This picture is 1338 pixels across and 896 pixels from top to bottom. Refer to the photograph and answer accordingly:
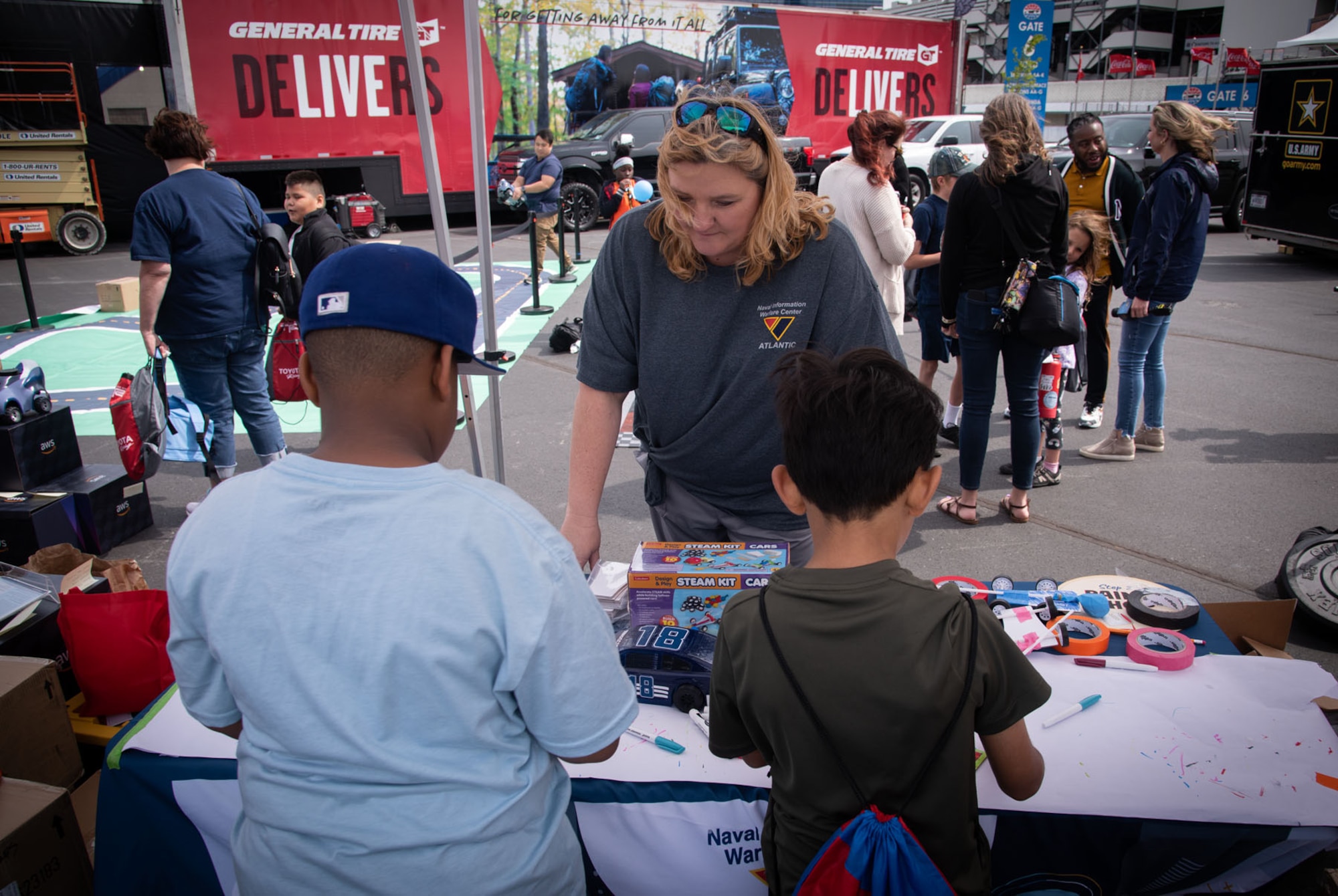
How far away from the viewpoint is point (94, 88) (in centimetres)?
1384

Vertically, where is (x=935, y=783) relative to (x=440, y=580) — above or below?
below

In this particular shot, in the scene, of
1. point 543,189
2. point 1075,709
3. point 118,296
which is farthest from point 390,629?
point 543,189

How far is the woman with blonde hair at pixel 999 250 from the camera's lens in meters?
3.72

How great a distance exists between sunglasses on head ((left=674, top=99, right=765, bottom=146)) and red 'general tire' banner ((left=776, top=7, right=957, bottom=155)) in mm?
16247

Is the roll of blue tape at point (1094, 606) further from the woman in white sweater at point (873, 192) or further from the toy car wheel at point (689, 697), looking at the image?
the woman in white sweater at point (873, 192)

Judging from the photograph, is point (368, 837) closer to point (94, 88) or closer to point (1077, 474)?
point (1077, 474)

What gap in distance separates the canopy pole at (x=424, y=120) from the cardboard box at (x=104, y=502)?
252cm

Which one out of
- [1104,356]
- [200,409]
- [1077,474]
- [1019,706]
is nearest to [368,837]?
[1019,706]

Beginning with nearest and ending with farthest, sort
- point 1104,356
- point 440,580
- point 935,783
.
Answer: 1. point 440,580
2. point 935,783
3. point 1104,356

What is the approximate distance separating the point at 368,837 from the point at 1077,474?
4868 millimetres

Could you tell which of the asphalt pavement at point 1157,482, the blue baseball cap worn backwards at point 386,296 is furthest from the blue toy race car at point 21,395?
the blue baseball cap worn backwards at point 386,296

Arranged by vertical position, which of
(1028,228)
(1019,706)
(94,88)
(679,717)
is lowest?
(679,717)

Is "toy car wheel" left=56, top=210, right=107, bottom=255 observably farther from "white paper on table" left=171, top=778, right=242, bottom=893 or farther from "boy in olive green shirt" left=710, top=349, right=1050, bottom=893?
"boy in olive green shirt" left=710, top=349, right=1050, bottom=893

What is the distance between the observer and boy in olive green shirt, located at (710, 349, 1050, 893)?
126cm
